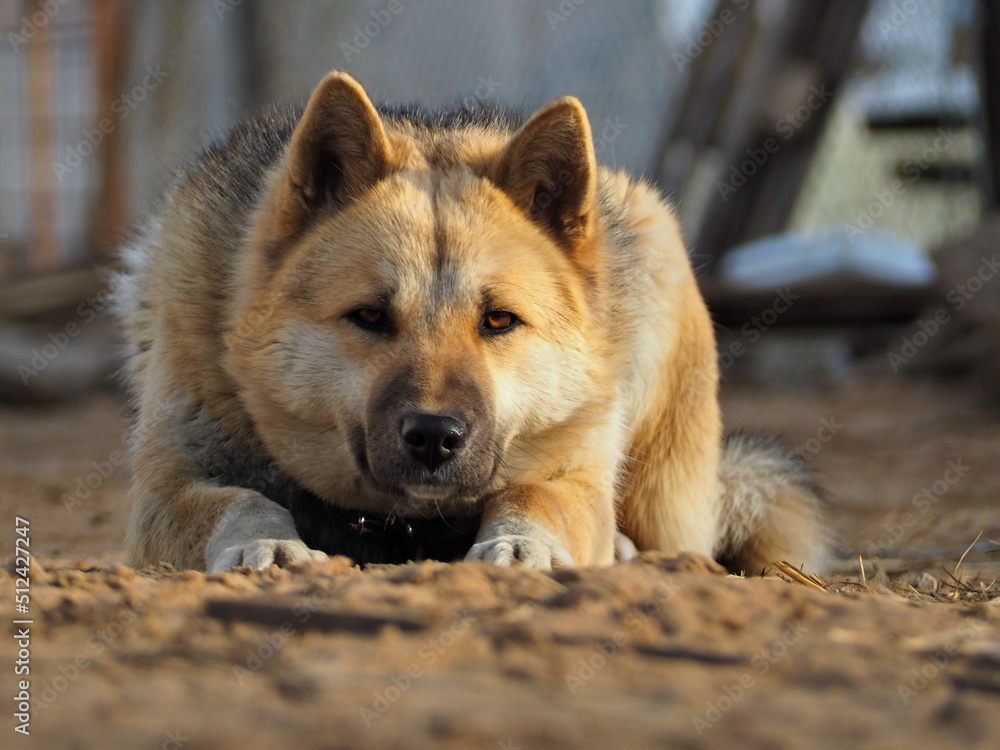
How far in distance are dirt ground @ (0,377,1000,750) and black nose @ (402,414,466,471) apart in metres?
0.38

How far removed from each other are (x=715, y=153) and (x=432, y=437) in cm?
632

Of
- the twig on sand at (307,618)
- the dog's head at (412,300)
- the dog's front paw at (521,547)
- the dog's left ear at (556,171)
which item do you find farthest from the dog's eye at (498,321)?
the twig on sand at (307,618)

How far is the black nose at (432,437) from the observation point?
2943 mm

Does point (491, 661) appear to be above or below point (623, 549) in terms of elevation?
above

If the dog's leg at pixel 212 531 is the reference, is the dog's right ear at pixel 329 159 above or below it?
above

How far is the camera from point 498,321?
3.41 m

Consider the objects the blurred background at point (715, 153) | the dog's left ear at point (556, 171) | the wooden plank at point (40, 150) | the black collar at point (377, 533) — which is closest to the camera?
the dog's left ear at point (556, 171)

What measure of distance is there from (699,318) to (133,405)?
2405 millimetres

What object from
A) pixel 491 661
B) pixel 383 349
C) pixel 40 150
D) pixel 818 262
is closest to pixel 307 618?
pixel 491 661

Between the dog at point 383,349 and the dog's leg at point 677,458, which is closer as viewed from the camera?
the dog at point 383,349

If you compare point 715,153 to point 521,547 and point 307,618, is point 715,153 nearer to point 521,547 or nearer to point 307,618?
point 521,547

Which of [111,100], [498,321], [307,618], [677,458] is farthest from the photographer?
[111,100]

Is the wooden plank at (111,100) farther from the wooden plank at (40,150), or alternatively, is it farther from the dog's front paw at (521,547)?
the dog's front paw at (521,547)

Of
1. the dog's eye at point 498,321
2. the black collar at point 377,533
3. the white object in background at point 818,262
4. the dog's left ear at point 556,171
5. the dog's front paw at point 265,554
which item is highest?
the dog's left ear at point 556,171
